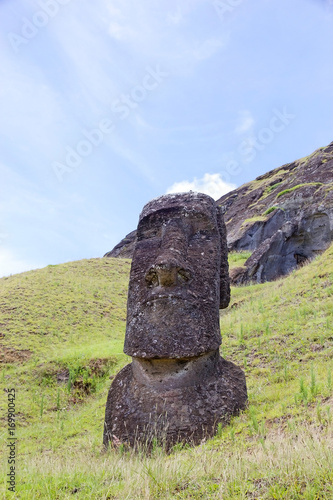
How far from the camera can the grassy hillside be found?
2.33 meters

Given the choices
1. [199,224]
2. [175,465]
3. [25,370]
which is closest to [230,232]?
[25,370]

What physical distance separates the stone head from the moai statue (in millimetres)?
11

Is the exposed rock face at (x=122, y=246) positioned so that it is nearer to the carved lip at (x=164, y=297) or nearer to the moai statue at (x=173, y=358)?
the moai statue at (x=173, y=358)

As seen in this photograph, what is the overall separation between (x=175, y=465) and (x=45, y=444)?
406 centimetres

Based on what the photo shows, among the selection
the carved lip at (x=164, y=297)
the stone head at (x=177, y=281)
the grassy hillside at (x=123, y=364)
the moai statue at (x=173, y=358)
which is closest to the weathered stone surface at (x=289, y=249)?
the grassy hillside at (x=123, y=364)

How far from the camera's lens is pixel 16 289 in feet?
50.0

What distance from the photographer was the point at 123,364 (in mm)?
9477

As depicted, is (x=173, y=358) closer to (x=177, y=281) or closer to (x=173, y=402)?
(x=173, y=402)

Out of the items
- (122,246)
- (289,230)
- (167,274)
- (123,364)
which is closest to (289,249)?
(289,230)

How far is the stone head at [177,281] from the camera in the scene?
166 inches

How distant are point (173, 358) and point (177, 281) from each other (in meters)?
0.86

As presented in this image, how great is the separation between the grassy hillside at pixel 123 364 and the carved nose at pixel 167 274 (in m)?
1.60

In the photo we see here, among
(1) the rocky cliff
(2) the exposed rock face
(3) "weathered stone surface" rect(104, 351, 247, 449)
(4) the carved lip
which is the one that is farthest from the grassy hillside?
(2) the exposed rock face

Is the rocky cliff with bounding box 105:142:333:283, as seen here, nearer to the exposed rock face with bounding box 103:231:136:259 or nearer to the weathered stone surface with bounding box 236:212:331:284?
the weathered stone surface with bounding box 236:212:331:284
